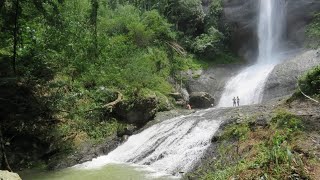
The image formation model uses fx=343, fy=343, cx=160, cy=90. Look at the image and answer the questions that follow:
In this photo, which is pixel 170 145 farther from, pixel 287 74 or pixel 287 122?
pixel 287 74

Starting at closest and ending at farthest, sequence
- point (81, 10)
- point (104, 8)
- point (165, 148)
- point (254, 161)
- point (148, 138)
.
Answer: point (254, 161) → point (165, 148) → point (148, 138) → point (81, 10) → point (104, 8)

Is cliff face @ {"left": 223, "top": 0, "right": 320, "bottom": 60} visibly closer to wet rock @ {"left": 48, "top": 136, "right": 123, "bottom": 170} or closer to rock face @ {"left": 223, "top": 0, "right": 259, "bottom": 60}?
rock face @ {"left": 223, "top": 0, "right": 259, "bottom": 60}

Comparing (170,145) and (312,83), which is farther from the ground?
(312,83)

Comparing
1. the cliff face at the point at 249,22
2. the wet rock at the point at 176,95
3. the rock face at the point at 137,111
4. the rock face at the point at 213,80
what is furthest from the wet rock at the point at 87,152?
the cliff face at the point at 249,22

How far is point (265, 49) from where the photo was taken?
36.5m

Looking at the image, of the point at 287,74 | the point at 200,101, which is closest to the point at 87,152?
the point at 200,101

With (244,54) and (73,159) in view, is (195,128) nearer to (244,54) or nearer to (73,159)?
(73,159)

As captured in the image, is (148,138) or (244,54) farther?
(244,54)

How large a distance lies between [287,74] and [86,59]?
16.2 m

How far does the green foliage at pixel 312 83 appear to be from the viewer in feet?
43.2

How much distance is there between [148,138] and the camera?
18.4 meters

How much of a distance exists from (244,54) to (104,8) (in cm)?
1590

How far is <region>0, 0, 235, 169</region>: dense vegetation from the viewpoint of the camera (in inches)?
639

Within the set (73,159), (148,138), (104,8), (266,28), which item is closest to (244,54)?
(266,28)
